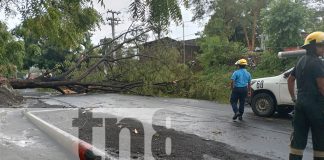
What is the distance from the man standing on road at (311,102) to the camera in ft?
14.2

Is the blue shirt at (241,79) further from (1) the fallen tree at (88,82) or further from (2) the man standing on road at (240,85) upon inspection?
(1) the fallen tree at (88,82)

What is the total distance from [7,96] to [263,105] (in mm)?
9269

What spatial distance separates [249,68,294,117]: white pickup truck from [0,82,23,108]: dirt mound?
8.54 m

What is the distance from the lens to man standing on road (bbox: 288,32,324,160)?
432 cm

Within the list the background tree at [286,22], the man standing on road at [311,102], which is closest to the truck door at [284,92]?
the man standing on road at [311,102]

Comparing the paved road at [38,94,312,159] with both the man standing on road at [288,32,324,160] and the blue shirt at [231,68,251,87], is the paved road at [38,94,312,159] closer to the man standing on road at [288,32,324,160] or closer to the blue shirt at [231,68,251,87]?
the blue shirt at [231,68,251,87]

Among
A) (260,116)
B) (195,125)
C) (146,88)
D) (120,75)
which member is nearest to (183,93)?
(146,88)

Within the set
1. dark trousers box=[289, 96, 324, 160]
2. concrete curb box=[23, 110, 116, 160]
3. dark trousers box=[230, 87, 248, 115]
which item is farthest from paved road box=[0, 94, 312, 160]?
dark trousers box=[289, 96, 324, 160]

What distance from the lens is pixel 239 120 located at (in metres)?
10.0

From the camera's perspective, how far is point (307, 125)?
444cm

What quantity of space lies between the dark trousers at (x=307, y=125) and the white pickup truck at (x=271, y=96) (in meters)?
5.95

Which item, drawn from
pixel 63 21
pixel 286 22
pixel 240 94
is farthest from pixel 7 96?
pixel 286 22

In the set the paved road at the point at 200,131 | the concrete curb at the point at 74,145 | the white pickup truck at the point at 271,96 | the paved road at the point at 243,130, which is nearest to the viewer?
the concrete curb at the point at 74,145

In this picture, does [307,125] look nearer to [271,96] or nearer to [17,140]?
[17,140]
